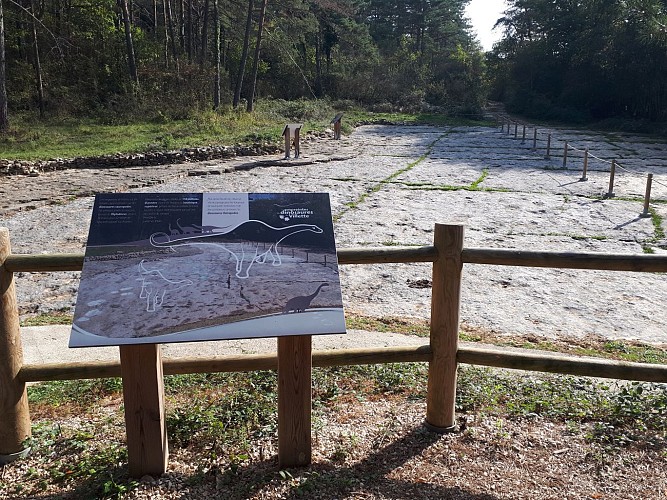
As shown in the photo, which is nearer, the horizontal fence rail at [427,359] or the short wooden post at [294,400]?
the short wooden post at [294,400]

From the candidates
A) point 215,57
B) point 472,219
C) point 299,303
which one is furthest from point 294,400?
point 215,57

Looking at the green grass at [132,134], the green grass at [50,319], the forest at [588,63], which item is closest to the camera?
the green grass at [50,319]

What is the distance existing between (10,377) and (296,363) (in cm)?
140

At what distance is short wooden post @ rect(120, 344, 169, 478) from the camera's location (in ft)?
9.02

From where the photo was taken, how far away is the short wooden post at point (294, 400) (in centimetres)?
285

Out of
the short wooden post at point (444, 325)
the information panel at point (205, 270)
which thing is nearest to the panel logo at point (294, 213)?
the information panel at point (205, 270)

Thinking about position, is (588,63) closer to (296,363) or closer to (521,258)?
(521,258)

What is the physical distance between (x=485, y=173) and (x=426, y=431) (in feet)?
43.1

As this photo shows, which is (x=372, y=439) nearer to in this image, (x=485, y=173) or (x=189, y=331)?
(x=189, y=331)

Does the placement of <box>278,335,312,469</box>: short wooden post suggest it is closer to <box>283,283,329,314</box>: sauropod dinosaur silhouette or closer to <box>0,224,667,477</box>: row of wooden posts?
<box>0,224,667,477</box>: row of wooden posts

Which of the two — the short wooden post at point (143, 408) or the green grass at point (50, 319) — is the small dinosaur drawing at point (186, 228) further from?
the green grass at point (50, 319)

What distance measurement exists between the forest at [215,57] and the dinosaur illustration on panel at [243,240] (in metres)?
18.4

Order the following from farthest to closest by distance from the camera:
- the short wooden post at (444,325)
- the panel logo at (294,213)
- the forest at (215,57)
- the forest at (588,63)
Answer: the forest at (588,63) → the forest at (215,57) → the short wooden post at (444,325) → the panel logo at (294,213)

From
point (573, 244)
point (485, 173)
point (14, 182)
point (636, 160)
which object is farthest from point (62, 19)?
point (573, 244)
